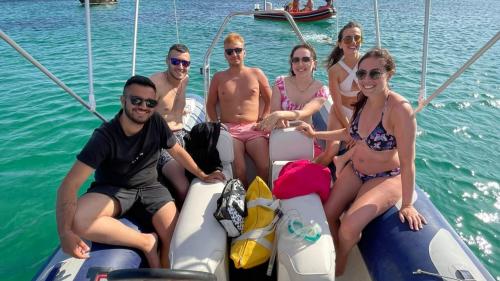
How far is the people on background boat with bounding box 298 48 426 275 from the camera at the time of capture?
204 cm

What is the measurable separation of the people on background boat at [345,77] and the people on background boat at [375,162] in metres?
0.62

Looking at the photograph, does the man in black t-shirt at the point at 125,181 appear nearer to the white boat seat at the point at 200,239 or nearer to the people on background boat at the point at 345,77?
the white boat seat at the point at 200,239

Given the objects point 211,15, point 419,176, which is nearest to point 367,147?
point 419,176

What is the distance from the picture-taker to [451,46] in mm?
11406

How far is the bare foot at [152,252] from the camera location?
2.08 m

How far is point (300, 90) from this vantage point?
3.19m

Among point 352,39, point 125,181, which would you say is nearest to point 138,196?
point 125,181

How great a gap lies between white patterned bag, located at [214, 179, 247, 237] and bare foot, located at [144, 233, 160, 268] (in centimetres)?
44

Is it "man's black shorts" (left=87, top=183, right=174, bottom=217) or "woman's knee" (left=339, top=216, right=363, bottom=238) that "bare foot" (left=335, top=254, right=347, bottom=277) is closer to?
"woman's knee" (left=339, top=216, right=363, bottom=238)

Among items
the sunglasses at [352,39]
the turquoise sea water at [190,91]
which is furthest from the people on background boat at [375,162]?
the turquoise sea water at [190,91]

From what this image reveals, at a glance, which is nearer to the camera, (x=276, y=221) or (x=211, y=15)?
(x=276, y=221)

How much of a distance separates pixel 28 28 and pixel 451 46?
15.8 m

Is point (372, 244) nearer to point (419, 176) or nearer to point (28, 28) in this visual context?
point (419, 176)

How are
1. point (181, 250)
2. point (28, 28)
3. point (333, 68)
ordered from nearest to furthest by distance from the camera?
point (181, 250) → point (333, 68) → point (28, 28)
